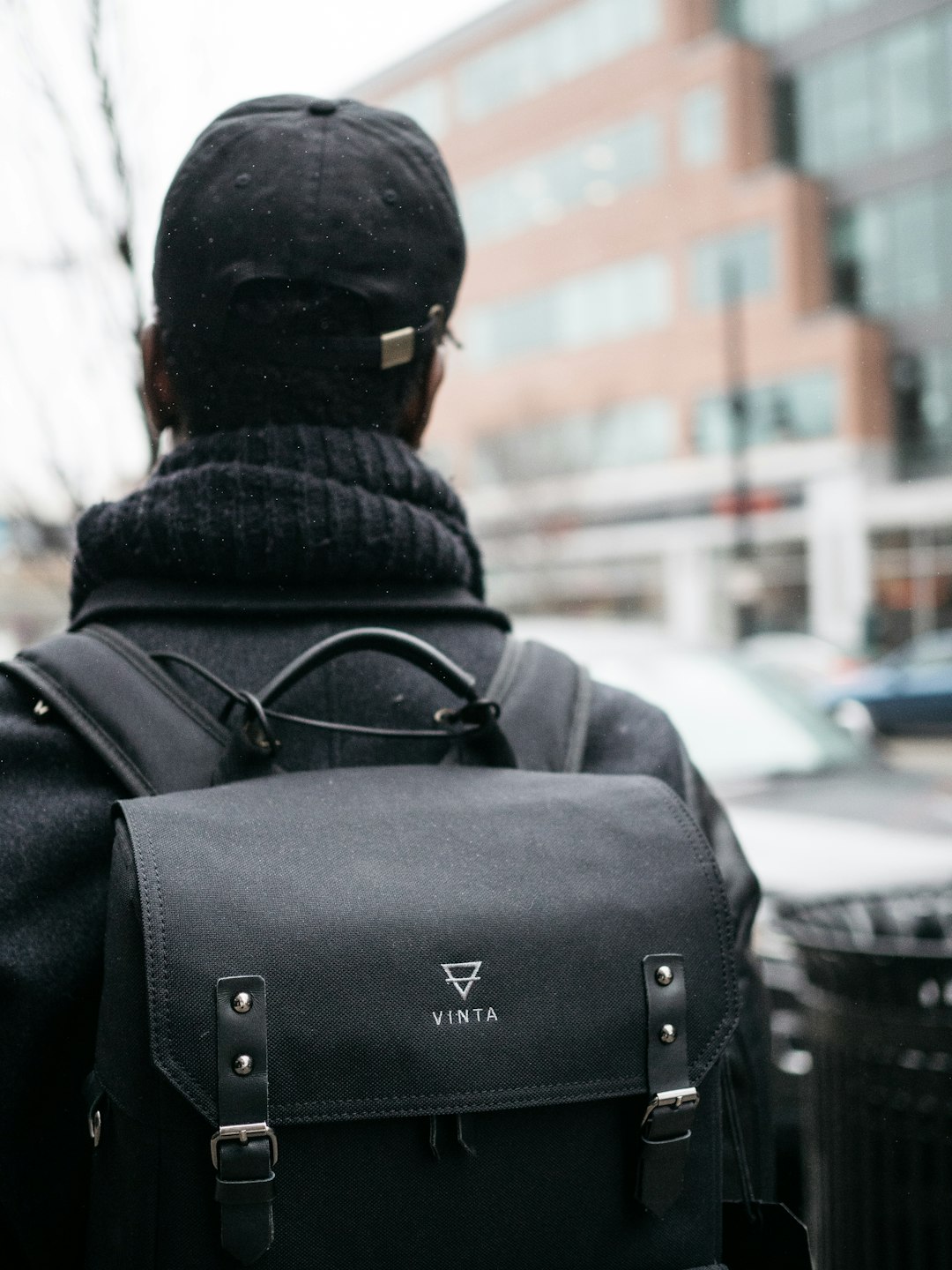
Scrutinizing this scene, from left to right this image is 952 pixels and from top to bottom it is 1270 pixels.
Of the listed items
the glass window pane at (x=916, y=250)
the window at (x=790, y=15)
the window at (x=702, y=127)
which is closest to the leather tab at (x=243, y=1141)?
the window at (x=790, y=15)

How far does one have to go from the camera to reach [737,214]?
917 inches

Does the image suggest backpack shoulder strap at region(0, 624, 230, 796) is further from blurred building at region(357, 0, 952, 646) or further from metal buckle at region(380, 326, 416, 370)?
blurred building at region(357, 0, 952, 646)

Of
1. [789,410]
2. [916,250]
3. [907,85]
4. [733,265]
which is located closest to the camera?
[907,85]

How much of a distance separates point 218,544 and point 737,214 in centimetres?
2380

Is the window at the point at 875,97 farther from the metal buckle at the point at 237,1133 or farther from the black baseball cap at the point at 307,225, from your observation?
the metal buckle at the point at 237,1133

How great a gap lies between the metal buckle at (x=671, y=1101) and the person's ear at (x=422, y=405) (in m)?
0.82

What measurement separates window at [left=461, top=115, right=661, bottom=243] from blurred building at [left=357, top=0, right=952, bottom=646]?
Answer: 0.22ft

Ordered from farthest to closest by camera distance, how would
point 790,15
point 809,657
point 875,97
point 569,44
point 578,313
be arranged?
point 578,313, point 569,44, point 875,97, point 809,657, point 790,15

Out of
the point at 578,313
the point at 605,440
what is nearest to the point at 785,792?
the point at 605,440

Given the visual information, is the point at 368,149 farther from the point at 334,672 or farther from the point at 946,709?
the point at 946,709

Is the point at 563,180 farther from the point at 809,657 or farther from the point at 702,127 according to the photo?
the point at 809,657

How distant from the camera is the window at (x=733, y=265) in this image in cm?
2312

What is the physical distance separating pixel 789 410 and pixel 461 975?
2329 cm

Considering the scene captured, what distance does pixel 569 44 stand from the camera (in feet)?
70.3
